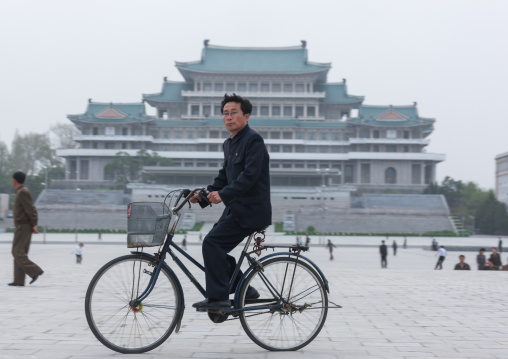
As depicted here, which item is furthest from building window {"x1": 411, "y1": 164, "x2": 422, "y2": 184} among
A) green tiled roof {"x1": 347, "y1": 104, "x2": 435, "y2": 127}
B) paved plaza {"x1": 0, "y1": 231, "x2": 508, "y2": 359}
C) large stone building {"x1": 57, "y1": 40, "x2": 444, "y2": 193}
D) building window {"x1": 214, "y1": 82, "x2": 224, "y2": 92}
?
paved plaza {"x1": 0, "y1": 231, "x2": 508, "y2": 359}

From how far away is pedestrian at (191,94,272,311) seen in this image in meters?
3.79

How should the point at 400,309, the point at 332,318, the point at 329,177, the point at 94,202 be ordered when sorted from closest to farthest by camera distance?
the point at 332,318 → the point at 400,309 → the point at 94,202 → the point at 329,177

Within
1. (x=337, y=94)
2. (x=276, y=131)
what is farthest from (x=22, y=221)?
(x=337, y=94)

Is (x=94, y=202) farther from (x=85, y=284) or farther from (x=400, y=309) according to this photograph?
(x=400, y=309)

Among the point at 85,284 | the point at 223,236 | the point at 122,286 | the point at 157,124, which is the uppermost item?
the point at 157,124

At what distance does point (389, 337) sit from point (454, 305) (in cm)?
223

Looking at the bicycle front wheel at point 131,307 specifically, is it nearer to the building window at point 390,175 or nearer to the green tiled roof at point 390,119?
the green tiled roof at point 390,119

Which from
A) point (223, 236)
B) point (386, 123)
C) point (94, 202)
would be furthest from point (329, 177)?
point (223, 236)

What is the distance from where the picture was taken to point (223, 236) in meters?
3.84

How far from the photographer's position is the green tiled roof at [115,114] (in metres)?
62.8

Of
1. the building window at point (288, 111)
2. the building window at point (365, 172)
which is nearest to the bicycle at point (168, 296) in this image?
the building window at point (365, 172)

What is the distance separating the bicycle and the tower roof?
199 ft

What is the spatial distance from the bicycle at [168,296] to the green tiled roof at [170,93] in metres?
62.7

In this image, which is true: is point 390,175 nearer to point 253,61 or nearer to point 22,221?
point 253,61
